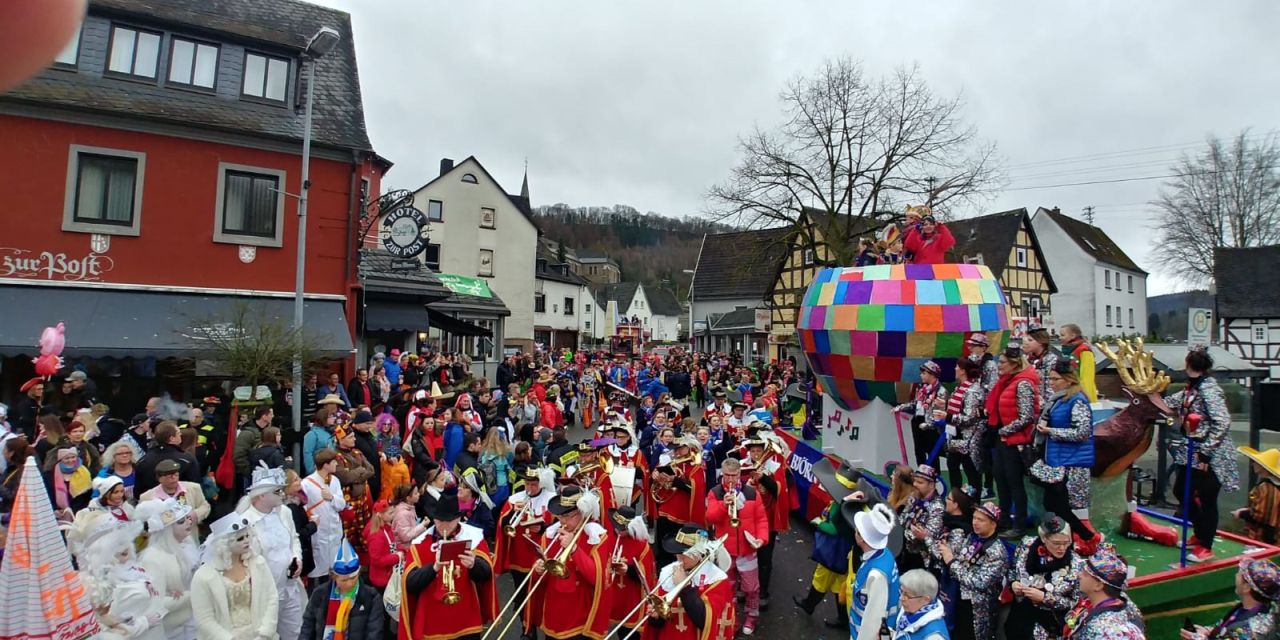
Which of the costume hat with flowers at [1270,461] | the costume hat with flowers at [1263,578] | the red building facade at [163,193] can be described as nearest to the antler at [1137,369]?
the costume hat with flowers at [1270,461]

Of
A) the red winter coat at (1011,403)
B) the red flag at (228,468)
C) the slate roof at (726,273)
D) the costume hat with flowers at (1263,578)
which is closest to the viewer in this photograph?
the costume hat with flowers at (1263,578)

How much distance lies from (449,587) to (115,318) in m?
11.8

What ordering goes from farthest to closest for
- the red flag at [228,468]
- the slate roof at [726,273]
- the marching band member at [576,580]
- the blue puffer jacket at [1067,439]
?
the slate roof at [726,273] → the red flag at [228,468] → the blue puffer jacket at [1067,439] → the marching band member at [576,580]

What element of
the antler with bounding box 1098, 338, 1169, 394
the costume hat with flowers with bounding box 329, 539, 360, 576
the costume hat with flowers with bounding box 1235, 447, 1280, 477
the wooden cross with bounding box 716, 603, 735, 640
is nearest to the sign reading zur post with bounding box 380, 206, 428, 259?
the costume hat with flowers with bounding box 329, 539, 360, 576

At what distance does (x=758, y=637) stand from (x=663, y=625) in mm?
1925

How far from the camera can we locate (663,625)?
5219 mm

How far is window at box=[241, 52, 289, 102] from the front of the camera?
15242mm

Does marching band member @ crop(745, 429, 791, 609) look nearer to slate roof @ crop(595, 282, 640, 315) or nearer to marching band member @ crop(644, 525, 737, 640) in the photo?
marching band member @ crop(644, 525, 737, 640)

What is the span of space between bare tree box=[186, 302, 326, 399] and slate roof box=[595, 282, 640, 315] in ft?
190

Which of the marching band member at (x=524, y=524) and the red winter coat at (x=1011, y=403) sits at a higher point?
the red winter coat at (x=1011, y=403)

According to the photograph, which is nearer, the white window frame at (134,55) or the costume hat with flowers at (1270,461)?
the costume hat with flowers at (1270,461)

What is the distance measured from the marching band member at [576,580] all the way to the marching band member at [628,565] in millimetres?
116

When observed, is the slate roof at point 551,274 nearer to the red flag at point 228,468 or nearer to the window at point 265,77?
the window at point 265,77

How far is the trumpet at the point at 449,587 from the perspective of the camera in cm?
512
